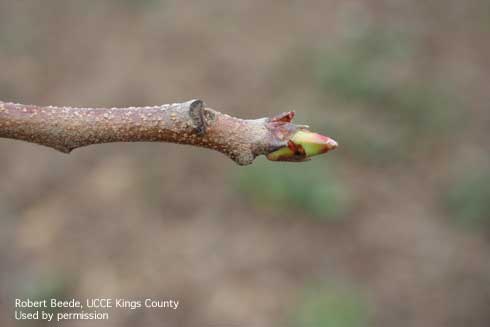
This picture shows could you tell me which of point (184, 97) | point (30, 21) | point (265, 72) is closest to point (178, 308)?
point (184, 97)

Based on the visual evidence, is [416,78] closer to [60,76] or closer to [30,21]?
[60,76]

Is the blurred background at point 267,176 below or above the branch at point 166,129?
above

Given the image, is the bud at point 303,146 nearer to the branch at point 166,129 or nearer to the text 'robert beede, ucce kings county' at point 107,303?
the branch at point 166,129

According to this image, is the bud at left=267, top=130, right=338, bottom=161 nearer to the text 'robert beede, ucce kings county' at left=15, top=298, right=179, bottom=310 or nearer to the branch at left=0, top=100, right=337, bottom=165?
the branch at left=0, top=100, right=337, bottom=165

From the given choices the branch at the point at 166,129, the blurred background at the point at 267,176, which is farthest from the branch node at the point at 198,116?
the blurred background at the point at 267,176

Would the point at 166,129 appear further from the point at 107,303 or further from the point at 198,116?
the point at 107,303

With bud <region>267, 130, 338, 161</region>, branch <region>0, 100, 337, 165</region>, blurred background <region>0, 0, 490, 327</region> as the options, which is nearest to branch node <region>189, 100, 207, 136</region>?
branch <region>0, 100, 337, 165</region>
